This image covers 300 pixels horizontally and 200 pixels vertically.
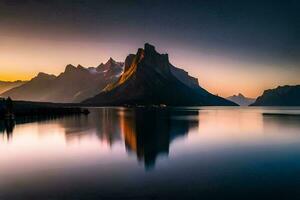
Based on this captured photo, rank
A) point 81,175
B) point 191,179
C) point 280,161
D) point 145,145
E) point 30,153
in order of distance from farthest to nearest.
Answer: point 145,145
point 30,153
point 280,161
point 81,175
point 191,179

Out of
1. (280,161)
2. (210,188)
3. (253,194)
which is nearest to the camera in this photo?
(253,194)

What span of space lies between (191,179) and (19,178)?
13311mm

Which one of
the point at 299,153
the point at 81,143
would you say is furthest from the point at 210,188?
the point at 81,143

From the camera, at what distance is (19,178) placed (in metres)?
23.7

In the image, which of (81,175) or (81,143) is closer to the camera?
(81,175)

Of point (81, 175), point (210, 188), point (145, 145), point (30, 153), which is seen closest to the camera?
point (210, 188)

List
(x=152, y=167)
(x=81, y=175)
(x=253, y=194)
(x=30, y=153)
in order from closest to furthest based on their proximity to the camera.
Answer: (x=253, y=194), (x=81, y=175), (x=152, y=167), (x=30, y=153)

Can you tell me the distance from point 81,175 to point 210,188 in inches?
415

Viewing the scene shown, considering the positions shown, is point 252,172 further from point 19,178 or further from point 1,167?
point 1,167

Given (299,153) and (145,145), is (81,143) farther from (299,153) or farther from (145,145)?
(299,153)

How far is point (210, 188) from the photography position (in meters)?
20.1

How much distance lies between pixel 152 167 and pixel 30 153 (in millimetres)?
17048

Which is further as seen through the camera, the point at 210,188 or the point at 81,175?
the point at 81,175

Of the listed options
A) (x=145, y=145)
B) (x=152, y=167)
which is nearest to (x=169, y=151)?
(x=145, y=145)
